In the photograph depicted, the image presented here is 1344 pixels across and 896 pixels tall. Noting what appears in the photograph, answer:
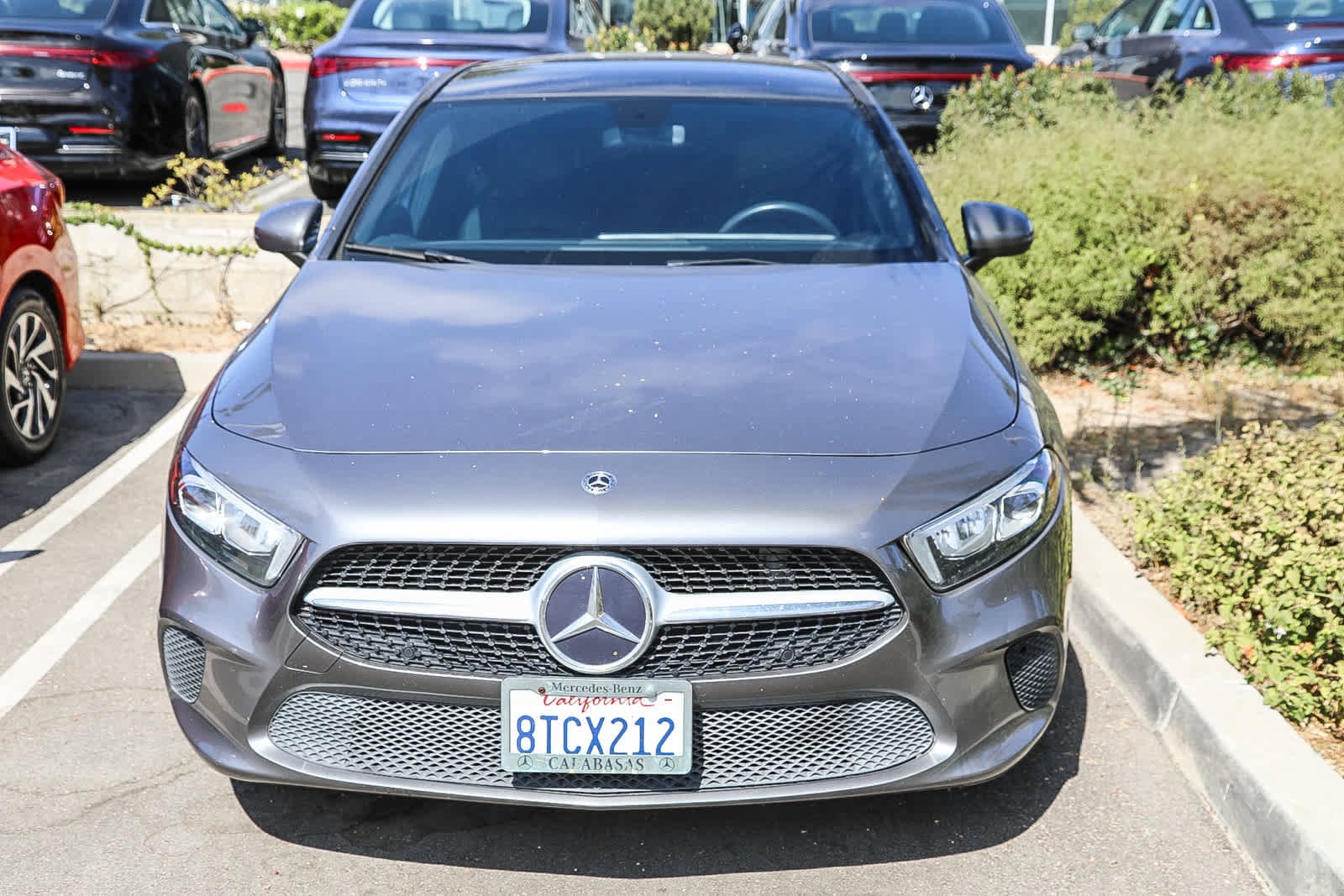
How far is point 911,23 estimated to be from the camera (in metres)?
10.5

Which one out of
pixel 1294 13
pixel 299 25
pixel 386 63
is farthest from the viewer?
pixel 299 25

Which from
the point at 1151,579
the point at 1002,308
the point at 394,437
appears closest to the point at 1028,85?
the point at 1002,308

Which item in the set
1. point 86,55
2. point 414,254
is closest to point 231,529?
point 414,254

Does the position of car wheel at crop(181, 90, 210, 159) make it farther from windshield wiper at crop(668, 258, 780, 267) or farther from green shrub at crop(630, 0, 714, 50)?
green shrub at crop(630, 0, 714, 50)

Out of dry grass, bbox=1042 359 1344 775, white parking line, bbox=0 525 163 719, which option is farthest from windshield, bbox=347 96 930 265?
dry grass, bbox=1042 359 1344 775

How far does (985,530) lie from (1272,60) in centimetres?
816

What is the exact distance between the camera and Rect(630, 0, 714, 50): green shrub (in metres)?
20.3

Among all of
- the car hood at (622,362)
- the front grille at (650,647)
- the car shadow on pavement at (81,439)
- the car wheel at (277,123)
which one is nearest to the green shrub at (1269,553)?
the car hood at (622,362)

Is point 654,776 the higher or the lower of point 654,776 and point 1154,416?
the higher

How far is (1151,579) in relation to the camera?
15.0ft

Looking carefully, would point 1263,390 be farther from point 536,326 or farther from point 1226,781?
point 536,326

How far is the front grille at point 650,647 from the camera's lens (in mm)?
2904

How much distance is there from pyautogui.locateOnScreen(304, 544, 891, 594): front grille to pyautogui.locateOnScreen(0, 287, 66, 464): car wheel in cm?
336

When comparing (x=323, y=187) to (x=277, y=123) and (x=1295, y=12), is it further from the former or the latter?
(x=1295, y=12)
